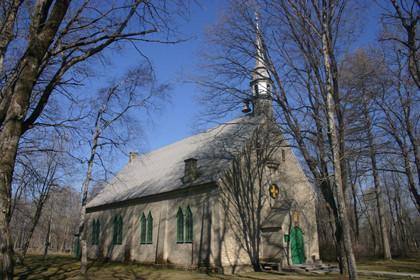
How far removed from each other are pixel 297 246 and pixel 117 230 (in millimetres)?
15461

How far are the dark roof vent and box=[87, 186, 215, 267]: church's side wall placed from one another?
945 mm


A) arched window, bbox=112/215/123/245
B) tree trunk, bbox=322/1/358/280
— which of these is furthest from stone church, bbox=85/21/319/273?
tree trunk, bbox=322/1/358/280

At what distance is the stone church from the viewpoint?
2027 centimetres

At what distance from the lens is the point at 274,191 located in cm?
2392

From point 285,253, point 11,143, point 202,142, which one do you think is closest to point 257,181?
point 285,253

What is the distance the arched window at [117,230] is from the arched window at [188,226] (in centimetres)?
948

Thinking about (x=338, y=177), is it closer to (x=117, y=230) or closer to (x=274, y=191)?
(x=274, y=191)

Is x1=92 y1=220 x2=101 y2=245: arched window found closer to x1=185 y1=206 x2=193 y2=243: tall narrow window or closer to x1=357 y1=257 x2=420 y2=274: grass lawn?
x1=185 y1=206 x2=193 y2=243: tall narrow window

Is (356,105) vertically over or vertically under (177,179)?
over

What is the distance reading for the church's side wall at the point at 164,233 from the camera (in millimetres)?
20953

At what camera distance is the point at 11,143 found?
5.95m

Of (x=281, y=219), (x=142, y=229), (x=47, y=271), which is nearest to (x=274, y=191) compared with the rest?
(x=281, y=219)

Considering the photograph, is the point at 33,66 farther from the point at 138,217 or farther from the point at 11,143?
the point at 138,217

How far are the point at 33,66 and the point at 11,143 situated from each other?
1.44 m
